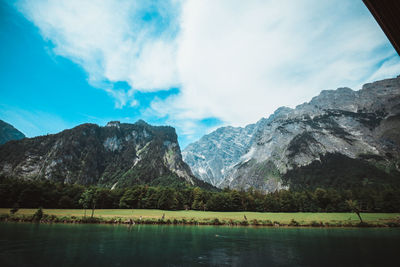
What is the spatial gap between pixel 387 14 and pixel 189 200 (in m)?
115

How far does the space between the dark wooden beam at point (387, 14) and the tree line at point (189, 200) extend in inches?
3904

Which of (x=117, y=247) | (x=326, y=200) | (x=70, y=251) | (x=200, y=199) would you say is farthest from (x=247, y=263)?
(x=326, y=200)

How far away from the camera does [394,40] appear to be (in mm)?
11484

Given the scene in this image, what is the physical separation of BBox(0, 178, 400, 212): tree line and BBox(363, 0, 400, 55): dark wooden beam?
9917cm

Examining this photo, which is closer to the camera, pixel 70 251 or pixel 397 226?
pixel 70 251

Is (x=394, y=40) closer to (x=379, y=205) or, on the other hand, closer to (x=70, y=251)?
(x=70, y=251)

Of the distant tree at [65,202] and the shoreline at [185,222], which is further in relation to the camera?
the distant tree at [65,202]

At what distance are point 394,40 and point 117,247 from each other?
33.5m

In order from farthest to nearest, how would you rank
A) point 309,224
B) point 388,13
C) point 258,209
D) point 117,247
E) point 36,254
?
point 258,209 → point 309,224 → point 117,247 → point 36,254 → point 388,13

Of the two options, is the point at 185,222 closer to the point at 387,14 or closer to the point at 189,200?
the point at 189,200

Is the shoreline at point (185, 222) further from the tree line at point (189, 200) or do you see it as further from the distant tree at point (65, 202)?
the distant tree at point (65, 202)

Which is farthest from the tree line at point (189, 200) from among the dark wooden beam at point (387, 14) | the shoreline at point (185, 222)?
the dark wooden beam at point (387, 14)

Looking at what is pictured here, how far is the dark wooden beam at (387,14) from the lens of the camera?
9141mm

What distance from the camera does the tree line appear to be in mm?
89250
